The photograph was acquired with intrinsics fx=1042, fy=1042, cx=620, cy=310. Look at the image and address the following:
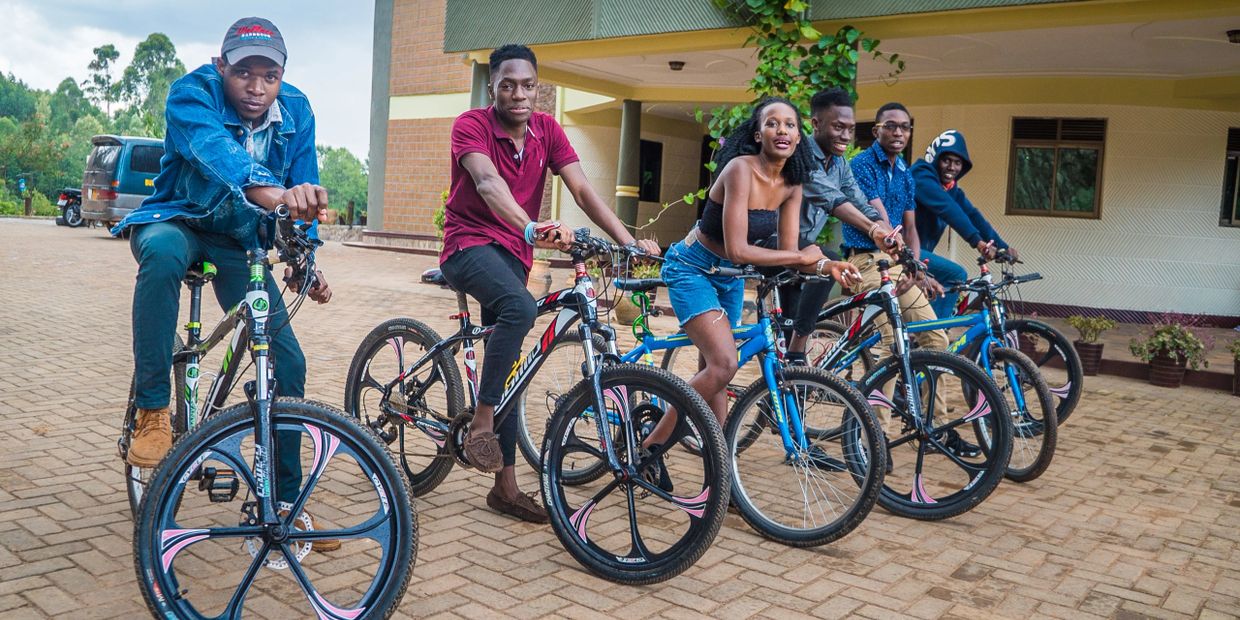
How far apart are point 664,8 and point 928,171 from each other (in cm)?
469

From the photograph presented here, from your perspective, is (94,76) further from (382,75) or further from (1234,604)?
(1234,604)

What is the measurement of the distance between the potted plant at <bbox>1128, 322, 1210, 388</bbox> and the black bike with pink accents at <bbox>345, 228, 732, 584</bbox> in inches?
246

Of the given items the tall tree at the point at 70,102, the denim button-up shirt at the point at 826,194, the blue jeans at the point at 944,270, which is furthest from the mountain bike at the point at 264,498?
the tall tree at the point at 70,102

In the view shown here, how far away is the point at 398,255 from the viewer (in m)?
22.0

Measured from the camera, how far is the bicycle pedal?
3.05 meters

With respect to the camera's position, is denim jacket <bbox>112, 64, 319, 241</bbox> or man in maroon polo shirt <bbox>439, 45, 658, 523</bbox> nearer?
denim jacket <bbox>112, 64, 319, 241</bbox>

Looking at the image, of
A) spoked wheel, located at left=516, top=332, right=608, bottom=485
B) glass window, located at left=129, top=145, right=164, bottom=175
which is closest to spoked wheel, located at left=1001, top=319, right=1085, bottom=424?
spoked wheel, located at left=516, top=332, right=608, bottom=485

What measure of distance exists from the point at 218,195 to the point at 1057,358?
16.4ft

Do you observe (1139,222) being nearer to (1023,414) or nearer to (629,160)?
(629,160)

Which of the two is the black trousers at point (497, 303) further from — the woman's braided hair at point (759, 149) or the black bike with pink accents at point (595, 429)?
the woman's braided hair at point (759, 149)

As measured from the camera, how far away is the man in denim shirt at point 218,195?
3.35 meters

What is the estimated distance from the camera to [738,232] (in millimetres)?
4301

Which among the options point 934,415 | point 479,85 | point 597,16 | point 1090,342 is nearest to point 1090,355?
point 1090,342

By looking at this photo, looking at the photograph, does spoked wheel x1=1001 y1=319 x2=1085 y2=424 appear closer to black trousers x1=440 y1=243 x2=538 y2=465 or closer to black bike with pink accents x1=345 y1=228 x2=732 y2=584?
black bike with pink accents x1=345 y1=228 x2=732 y2=584
